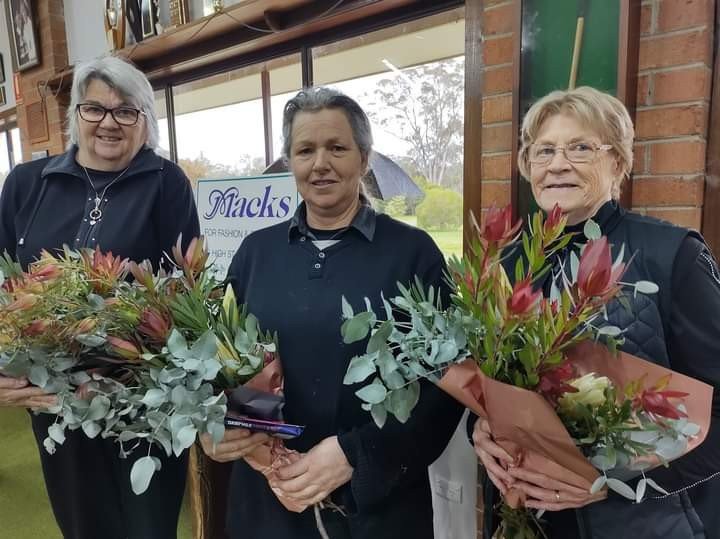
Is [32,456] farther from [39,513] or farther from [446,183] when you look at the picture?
[446,183]

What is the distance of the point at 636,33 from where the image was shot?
1240 mm

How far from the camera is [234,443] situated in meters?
0.87

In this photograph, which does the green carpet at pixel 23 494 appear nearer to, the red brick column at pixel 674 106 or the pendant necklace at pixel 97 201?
the pendant necklace at pixel 97 201

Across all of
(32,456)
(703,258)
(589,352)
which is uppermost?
(703,258)

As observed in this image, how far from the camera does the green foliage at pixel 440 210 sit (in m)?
2.01

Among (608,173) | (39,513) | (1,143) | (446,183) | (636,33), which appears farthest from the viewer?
(1,143)

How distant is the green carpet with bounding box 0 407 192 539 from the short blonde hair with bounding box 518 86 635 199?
7.14 ft

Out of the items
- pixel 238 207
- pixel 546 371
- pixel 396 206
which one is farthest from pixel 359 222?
pixel 238 207

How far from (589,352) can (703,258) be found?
0.96 ft

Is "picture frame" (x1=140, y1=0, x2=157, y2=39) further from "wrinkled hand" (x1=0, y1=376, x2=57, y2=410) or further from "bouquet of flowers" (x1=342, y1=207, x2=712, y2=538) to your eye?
"bouquet of flowers" (x1=342, y1=207, x2=712, y2=538)

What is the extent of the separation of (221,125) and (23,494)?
2.24 meters

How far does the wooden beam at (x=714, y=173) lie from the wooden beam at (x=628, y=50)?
165 millimetres

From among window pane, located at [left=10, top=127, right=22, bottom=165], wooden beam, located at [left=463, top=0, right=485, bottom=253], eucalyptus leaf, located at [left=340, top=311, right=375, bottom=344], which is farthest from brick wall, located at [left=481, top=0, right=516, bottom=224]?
window pane, located at [left=10, top=127, right=22, bottom=165]

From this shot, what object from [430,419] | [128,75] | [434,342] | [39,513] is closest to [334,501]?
[430,419]
